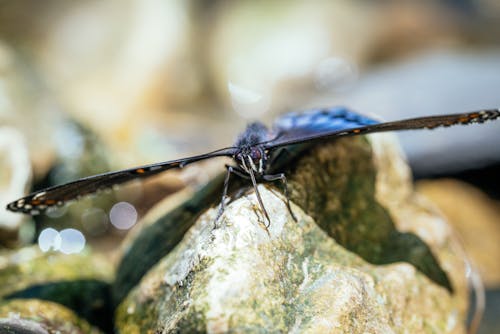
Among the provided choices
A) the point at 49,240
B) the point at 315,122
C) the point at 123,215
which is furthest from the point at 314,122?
the point at 49,240

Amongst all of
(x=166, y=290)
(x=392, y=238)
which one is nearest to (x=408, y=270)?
(x=392, y=238)

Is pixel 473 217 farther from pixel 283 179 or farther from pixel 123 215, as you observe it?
pixel 283 179

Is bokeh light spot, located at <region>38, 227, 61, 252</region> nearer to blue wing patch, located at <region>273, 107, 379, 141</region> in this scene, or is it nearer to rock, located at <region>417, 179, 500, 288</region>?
blue wing patch, located at <region>273, 107, 379, 141</region>

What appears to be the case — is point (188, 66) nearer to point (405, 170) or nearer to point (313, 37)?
point (313, 37)

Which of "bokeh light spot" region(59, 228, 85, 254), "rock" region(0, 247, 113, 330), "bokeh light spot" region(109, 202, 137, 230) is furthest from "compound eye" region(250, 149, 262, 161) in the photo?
"bokeh light spot" region(109, 202, 137, 230)

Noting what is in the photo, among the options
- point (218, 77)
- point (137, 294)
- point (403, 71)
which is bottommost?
point (137, 294)

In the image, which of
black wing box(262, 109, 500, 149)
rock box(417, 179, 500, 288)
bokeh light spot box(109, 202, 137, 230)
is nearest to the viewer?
black wing box(262, 109, 500, 149)
